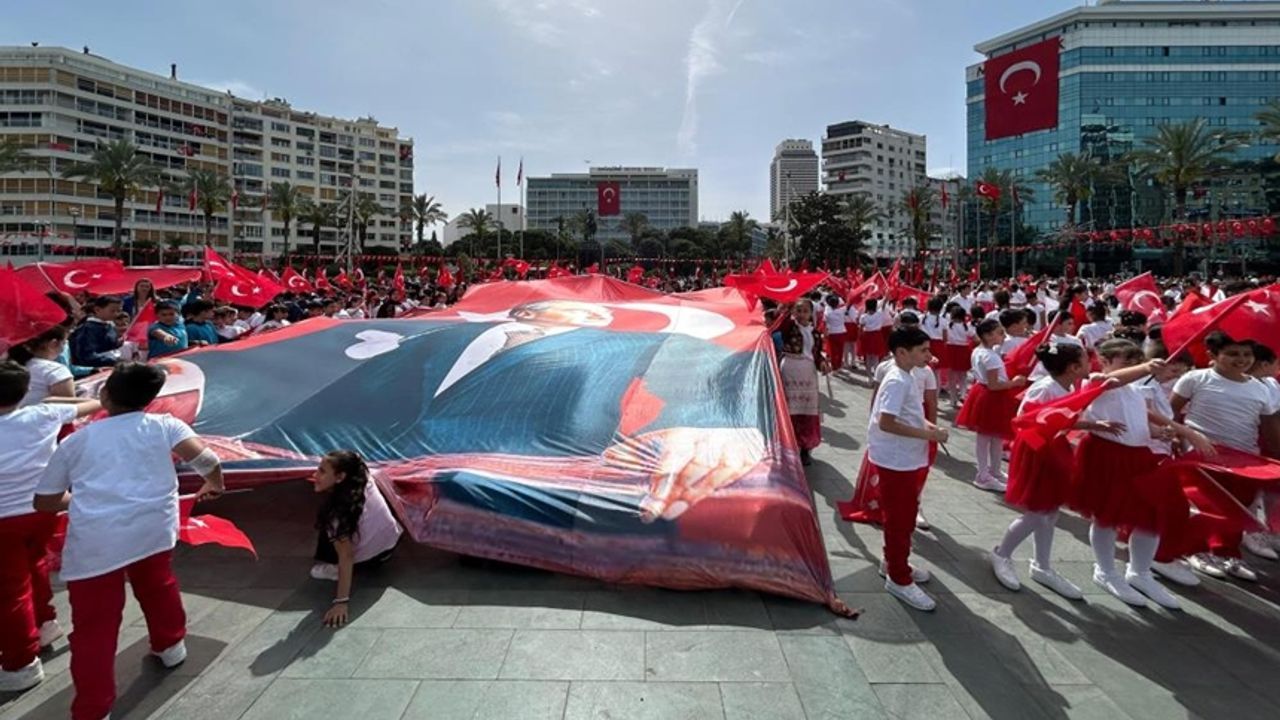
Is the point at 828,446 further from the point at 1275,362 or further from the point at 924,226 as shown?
the point at 924,226

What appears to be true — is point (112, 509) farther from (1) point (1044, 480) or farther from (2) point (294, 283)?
(2) point (294, 283)

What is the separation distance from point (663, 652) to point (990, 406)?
465 centimetres

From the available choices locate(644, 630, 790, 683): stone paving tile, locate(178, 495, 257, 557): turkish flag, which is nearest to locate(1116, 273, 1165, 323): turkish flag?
locate(644, 630, 790, 683): stone paving tile

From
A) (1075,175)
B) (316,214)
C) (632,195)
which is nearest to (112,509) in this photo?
(1075,175)

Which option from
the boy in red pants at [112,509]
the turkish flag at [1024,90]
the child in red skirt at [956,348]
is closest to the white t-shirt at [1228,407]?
the child in red skirt at [956,348]

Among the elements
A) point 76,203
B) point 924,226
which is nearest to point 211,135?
point 76,203

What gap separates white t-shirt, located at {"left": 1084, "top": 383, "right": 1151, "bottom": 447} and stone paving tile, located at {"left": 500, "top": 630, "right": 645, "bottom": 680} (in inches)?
128

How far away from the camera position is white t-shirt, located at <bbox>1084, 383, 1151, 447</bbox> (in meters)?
4.35

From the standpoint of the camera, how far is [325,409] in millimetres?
5598

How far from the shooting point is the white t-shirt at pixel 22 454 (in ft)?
11.0

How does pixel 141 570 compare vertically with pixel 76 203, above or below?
below

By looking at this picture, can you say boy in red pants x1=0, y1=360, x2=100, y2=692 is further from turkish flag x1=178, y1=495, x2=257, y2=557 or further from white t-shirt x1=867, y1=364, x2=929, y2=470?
white t-shirt x1=867, y1=364, x2=929, y2=470

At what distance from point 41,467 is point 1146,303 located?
38.8 ft

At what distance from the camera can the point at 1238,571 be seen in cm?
491
